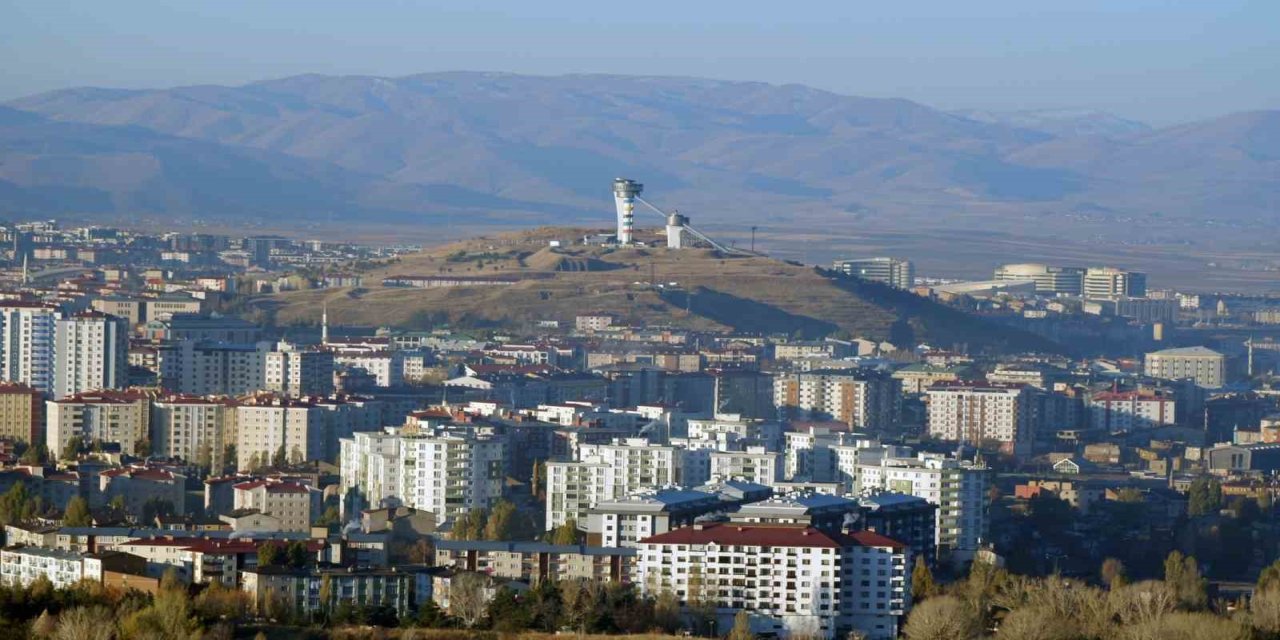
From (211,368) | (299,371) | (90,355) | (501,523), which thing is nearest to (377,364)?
(299,371)

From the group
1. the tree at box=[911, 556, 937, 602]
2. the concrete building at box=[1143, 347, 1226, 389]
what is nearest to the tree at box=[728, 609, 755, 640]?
the tree at box=[911, 556, 937, 602]

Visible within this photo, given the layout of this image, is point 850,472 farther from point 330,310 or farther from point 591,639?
point 330,310

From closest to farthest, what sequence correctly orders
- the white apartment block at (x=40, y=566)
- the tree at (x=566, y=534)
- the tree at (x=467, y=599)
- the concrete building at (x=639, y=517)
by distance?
the tree at (x=467, y=599), the white apartment block at (x=40, y=566), the concrete building at (x=639, y=517), the tree at (x=566, y=534)

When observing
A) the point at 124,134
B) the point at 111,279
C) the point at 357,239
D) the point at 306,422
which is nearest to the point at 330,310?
the point at 111,279

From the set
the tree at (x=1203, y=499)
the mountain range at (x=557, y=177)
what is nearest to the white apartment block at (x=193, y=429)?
the tree at (x=1203, y=499)

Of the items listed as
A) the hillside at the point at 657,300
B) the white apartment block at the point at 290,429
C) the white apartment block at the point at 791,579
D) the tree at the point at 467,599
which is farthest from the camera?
the hillside at the point at 657,300

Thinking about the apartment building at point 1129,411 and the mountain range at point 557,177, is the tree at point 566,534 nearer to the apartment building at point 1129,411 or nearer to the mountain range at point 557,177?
the apartment building at point 1129,411

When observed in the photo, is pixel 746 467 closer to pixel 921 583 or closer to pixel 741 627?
→ pixel 921 583
